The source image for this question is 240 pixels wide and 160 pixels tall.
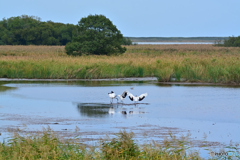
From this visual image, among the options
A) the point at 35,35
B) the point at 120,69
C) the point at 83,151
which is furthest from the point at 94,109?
the point at 35,35

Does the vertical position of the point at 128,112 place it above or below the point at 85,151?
below

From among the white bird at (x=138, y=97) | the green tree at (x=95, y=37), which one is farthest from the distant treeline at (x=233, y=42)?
the white bird at (x=138, y=97)

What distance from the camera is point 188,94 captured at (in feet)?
66.6

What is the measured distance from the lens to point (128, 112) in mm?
15297

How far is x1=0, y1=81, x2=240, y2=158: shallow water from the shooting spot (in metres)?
11.7

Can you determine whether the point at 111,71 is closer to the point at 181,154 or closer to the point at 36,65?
the point at 36,65

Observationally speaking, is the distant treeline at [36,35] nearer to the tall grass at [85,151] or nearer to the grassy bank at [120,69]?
the grassy bank at [120,69]

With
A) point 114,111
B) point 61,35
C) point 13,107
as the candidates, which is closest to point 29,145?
point 114,111

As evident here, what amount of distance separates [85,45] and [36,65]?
38.8 ft

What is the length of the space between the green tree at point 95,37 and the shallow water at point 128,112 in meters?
17.5

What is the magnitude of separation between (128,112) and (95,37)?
26187 millimetres

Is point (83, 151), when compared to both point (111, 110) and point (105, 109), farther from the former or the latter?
point (105, 109)

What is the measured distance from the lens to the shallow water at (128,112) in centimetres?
1170

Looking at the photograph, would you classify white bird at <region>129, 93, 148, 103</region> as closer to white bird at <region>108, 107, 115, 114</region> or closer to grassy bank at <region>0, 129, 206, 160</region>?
white bird at <region>108, 107, 115, 114</region>
